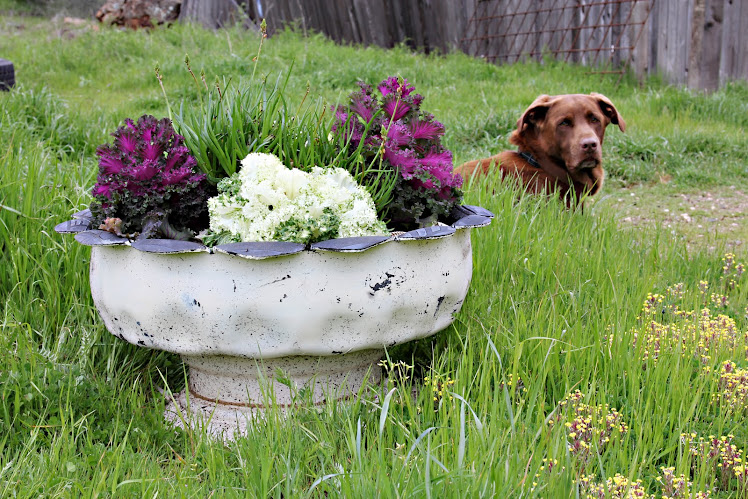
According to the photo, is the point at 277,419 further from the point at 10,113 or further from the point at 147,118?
the point at 10,113

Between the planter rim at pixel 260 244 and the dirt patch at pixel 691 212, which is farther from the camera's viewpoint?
the dirt patch at pixel 691 212

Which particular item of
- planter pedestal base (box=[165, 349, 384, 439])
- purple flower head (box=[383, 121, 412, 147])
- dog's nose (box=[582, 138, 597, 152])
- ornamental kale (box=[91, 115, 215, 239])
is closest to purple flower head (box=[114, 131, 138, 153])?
ornamental kale (box=[91, 115, 215, 239])

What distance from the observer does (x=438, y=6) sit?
Answer: 1109 centimetres

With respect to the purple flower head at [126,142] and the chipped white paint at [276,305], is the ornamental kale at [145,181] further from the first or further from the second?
the chipped white paint at [276,305]

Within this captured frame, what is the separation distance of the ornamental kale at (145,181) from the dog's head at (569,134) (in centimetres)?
229

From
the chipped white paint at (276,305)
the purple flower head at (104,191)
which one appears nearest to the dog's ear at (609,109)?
the chipped white paint at (276,305)

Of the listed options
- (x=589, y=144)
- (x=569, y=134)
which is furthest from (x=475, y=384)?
(x=569, y=134)

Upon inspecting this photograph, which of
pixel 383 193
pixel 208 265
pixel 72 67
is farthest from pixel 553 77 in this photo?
pixel 208 265

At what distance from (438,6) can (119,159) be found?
9684 mm

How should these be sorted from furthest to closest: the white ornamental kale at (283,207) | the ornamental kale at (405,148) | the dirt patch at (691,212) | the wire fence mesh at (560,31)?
1. the wire fence mesh at (560,31)
2. the dirt patch at (691,212)
3. the ornamental kale at (405,148)
4. the white ornamental kale at (283,207)

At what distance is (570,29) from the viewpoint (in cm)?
898

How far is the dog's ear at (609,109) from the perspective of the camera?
160 inches

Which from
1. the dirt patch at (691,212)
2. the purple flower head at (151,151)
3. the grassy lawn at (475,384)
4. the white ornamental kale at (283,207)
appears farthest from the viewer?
the dirt patch at (691,212)

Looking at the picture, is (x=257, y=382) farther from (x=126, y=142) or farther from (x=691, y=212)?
(x=691, y=212)
